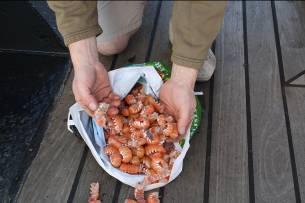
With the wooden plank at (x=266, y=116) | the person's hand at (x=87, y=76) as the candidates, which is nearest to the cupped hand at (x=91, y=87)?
the person's hand at (x=87, y=76)

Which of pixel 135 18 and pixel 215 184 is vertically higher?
pixel 135 18

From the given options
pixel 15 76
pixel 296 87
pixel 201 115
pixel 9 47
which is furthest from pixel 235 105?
pixel 9 47

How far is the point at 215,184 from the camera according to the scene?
1158 millimetres

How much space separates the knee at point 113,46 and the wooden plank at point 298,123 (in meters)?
0.62

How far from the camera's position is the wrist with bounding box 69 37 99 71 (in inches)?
46.1

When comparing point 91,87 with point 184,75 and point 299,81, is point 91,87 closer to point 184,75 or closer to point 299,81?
point 184,75

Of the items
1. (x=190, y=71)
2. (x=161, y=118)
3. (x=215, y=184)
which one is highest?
(x=190, y=71)

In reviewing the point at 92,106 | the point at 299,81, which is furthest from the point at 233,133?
the point at 92,106

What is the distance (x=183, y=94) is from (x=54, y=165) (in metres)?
0.45

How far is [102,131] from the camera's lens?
1190 millimetres

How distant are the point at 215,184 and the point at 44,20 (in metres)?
1.05

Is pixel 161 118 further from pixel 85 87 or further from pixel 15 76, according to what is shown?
pixel 15 76

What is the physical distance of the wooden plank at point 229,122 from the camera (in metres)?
1.15

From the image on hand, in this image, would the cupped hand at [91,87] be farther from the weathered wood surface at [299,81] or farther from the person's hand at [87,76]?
the weathered wood surface at [299,81]
